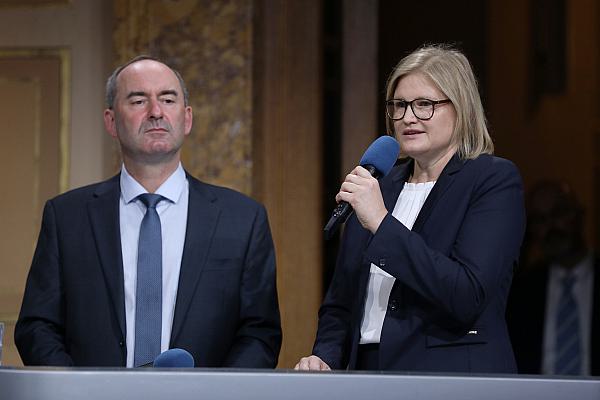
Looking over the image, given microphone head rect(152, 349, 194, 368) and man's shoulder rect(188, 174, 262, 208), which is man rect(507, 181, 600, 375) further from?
microphone head rect(152, 349, 194, 368)

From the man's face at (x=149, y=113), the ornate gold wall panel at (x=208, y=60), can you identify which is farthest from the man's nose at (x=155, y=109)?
the ornate gold wall panel at (x=208, y=60)

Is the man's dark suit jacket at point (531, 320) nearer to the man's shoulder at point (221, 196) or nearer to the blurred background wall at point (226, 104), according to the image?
the blurred background wall at point (226, 104)

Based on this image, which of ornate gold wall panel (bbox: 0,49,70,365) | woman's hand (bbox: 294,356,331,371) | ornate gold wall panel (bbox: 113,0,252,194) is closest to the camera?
woman's hand (bbox: 294,356,331,371)

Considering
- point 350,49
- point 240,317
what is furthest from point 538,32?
point 240,317

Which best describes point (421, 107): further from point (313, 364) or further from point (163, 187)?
point (163, 187)

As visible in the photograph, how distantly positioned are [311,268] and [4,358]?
1.17m

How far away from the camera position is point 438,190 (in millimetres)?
2656

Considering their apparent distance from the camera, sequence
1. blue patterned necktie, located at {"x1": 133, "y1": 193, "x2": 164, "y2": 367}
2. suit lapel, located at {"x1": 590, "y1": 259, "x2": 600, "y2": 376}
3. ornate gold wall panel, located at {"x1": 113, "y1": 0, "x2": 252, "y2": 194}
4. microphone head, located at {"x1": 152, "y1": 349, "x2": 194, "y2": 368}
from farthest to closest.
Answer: suit lapel, located at {"x1": 590, "y1": 259, "x2": 600, "y2": 376}
ornate gold wall panel, located at {"x1": 113, "y1": 0, "x2": 252, "y2": 194}
blue patterned necktie, located at {"x1": 133, "y1": 193, "x2": 164, "y2": 367}
microphone head, located at {"x1": 152, "y1": 349, "x2": 194, "y2": 368}

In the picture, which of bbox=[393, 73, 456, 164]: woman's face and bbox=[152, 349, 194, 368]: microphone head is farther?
bbox=[393, 73, 456, 164]: woman's face

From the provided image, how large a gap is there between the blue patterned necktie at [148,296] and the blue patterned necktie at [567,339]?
2.50 metres

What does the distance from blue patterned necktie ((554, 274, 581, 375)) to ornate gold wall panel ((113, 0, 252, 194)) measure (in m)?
1.46

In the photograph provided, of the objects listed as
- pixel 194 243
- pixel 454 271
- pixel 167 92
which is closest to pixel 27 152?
pixel 167 92

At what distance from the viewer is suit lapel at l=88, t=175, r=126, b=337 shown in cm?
299

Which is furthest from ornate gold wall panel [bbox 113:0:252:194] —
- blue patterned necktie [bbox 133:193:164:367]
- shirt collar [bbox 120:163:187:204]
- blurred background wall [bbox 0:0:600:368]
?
blue patterned necktie [bbox 133:193:164:367]
